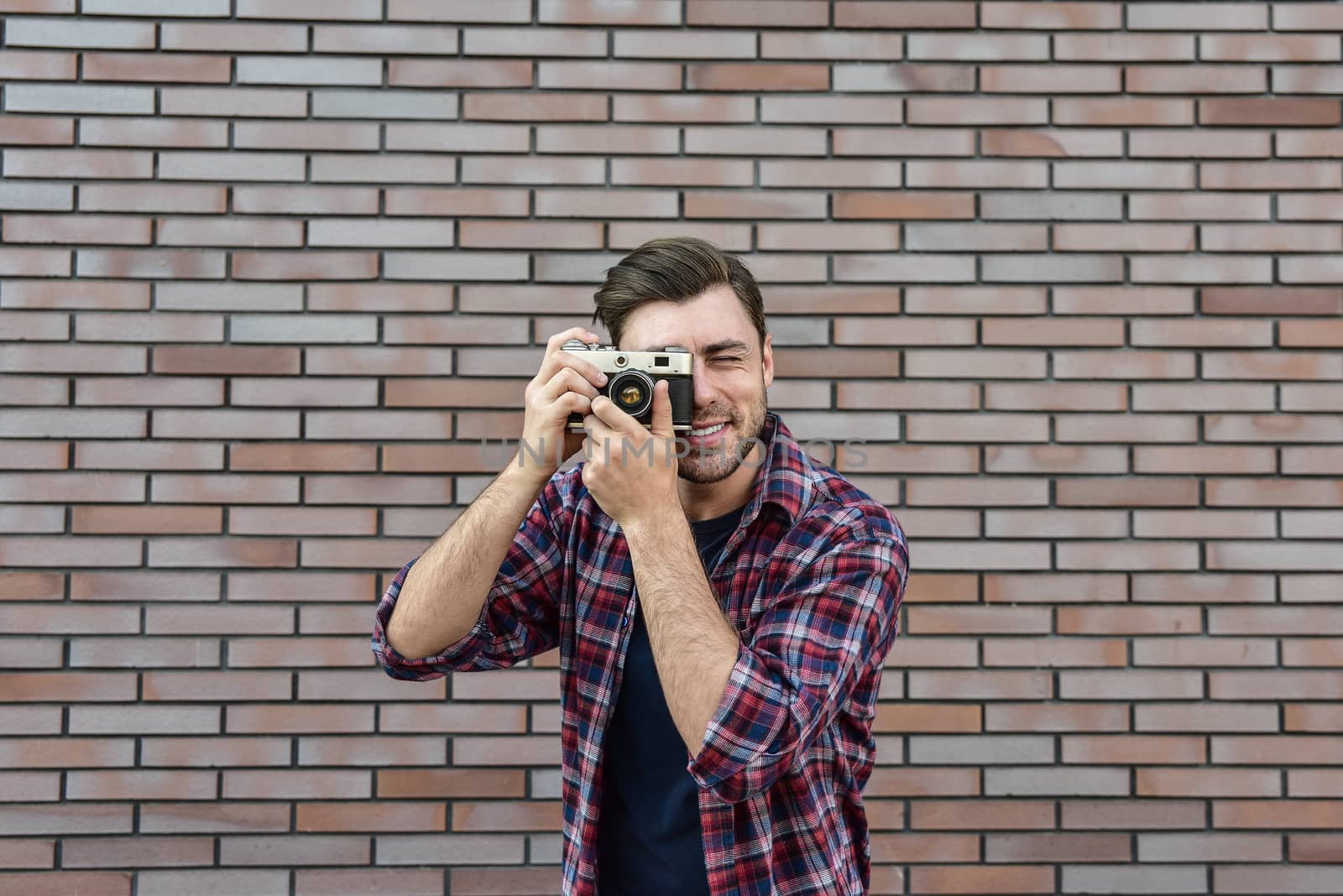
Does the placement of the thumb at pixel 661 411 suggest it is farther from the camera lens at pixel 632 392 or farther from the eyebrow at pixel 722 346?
the eyebrow at pixel 722 346

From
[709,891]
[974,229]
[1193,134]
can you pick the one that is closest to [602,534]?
[709,891]

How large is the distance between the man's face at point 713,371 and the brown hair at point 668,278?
0.02m

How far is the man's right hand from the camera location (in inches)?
56.6

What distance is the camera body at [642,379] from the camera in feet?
4.74

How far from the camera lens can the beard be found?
0.50ft

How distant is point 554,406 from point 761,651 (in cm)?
49

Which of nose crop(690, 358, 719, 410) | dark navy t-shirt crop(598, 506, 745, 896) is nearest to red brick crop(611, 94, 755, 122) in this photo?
nose crop(690, 358, 719, 410)

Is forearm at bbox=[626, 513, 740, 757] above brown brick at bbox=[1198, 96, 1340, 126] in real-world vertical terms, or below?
below

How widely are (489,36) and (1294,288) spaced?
213cm

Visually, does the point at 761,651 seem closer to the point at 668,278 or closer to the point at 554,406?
the point at 554,406

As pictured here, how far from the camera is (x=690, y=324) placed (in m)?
1.58

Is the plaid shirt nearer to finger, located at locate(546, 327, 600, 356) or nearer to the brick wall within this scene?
finger, located at locate(546, 327, 600, 356)

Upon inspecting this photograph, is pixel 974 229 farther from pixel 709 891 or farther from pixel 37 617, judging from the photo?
pixel 37 617

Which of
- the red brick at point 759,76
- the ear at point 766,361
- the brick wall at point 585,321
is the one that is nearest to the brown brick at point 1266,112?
the brick wall at point 585,321
